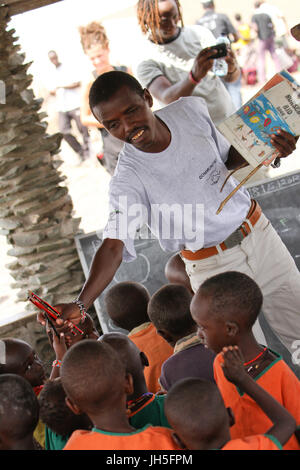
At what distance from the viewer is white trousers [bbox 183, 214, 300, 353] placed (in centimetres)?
273

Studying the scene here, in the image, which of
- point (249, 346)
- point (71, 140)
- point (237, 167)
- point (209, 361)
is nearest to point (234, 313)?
point (249, 346)

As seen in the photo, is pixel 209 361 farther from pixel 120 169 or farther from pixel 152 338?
pixel 120 169

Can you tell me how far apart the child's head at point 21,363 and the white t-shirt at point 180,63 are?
6.95 ft

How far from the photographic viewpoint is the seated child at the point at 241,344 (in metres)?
2.07

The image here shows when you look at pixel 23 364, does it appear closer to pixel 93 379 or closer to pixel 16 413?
pixel 16 413

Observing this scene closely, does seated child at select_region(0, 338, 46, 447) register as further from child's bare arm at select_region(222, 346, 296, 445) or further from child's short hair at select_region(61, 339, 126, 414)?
child's bare arm at select_region(222, 346, 296, 445)

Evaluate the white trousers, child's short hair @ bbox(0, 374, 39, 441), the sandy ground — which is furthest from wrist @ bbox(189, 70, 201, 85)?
the sandy ground

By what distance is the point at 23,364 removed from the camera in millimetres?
2746

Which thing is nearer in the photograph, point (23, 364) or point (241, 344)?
point (241, 344)

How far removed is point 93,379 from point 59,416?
1.27 ft

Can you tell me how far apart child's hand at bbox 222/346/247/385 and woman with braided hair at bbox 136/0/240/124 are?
2197 mm

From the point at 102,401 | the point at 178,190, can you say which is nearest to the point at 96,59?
the point at 178,190

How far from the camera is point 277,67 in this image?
11461mm

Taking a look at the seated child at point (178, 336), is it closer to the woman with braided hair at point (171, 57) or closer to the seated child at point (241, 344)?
the seated child at point (241, 344)
